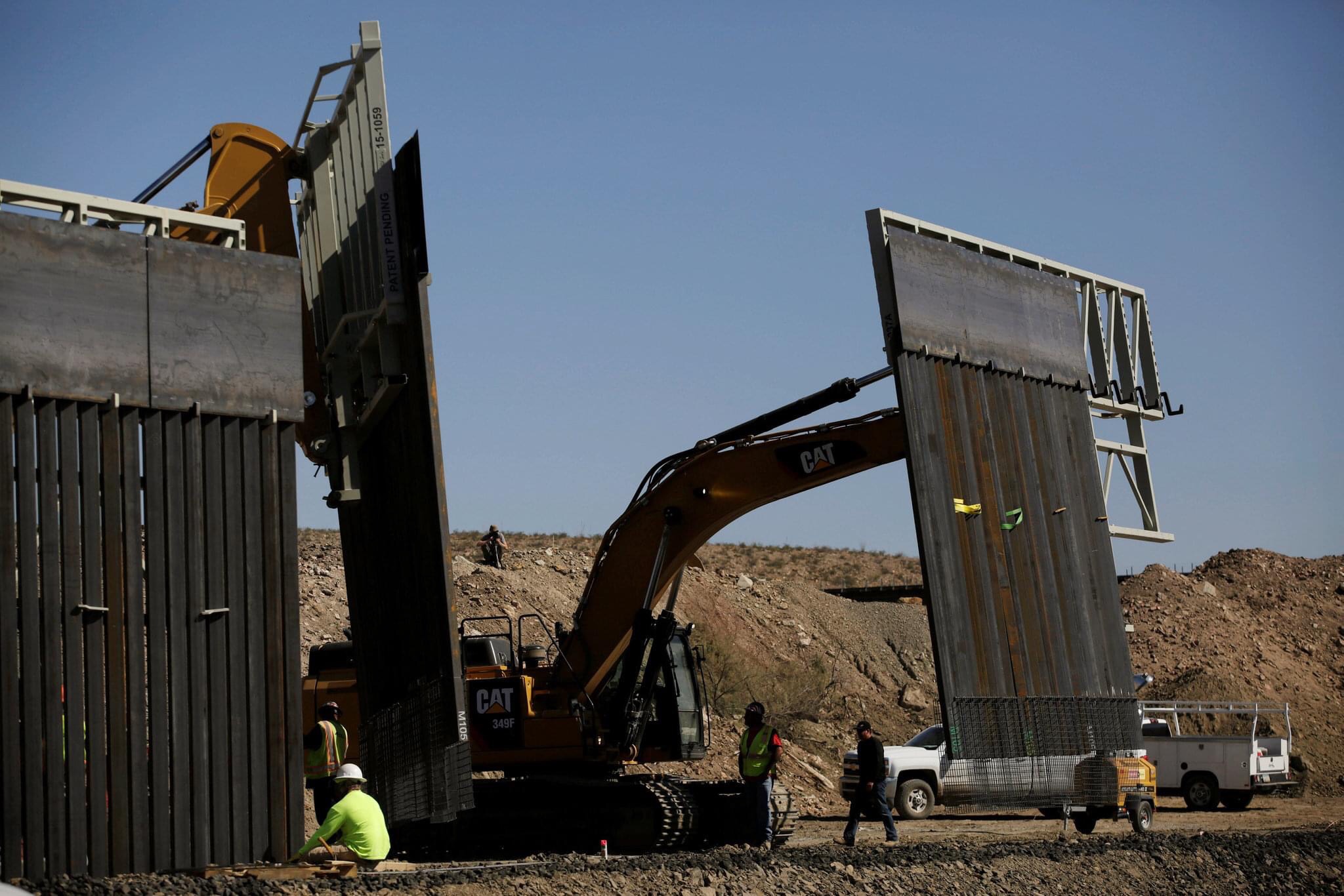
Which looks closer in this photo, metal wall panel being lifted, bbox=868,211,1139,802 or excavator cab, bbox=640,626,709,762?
metal wall panel being lifted, bbox=868,211,1139,802

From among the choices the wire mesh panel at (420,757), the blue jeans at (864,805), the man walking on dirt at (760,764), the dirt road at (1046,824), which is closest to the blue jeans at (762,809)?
the man walking on dirt at (760,764)

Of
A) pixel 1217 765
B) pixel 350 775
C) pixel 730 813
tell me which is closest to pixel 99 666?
pixel 350 775

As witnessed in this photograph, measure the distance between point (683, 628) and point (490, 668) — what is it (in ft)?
8.20

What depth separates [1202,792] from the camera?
93.2ft

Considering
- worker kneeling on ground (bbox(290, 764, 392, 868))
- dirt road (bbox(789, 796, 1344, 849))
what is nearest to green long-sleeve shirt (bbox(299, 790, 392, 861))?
worker kneeling on ground (bbox(290, 764, 392, 868))

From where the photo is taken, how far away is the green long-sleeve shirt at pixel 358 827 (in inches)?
483

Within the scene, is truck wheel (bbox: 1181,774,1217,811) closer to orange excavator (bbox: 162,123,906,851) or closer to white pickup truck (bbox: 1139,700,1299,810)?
white pickup truck (bbox: 1139,700,1299,810)

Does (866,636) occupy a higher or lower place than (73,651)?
higher

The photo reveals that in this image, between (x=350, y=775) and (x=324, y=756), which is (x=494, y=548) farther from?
(x=350, y=775)

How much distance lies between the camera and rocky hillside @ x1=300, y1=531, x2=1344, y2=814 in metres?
34.5

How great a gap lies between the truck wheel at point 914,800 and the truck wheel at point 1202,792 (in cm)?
598

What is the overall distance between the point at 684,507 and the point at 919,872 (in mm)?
5372

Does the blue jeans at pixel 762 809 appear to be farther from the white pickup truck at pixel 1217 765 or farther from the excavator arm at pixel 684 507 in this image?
the white pickup truck at pixel 1217 765

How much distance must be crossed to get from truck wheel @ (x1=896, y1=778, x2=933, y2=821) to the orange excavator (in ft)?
20.6
